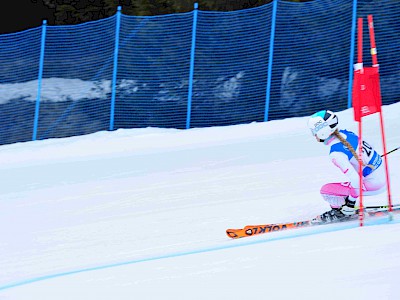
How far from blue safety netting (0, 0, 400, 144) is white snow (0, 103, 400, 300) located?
41 cm

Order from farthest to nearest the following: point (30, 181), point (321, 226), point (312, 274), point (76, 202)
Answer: point (30, 181) < point (76, 202) < point (321, 226) < point (312, 274)

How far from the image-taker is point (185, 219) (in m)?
8.88

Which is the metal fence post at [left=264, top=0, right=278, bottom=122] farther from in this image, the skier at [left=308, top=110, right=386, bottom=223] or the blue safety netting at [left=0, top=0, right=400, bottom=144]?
the skier at [left=308, top=110, right=386, bottom=223]

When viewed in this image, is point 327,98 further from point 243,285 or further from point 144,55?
point 243,285

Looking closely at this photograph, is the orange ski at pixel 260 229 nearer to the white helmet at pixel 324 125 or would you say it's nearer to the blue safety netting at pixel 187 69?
the white helmet at pixel 324 125

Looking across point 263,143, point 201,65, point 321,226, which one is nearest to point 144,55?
point 201,65

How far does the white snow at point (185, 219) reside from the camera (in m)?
6.29

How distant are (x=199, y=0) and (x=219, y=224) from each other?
9.44 meters

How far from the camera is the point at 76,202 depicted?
1019 cm

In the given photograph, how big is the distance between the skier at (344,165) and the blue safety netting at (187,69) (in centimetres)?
619

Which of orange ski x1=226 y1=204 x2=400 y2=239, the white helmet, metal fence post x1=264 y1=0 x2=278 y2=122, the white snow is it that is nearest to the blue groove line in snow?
the white snow

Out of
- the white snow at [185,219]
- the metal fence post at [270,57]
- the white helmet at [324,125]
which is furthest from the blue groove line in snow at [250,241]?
the metal fence post at [270,57]

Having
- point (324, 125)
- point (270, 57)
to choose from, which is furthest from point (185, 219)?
point (270, 57)

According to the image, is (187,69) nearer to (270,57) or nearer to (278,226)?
(270,57)
